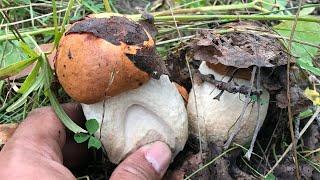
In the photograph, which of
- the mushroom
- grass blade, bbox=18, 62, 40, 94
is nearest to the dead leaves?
the mushroom

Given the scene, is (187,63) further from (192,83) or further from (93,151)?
(93,151)

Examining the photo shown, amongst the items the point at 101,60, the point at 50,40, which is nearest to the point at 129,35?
the point at 101,60

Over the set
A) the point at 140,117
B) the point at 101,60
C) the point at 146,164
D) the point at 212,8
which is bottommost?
the point at 146,164

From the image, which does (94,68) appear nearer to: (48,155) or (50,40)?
(48,155)

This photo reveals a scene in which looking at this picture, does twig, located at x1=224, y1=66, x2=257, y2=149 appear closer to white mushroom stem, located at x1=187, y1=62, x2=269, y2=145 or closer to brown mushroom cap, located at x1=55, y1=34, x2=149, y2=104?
white mushroom stem, located at x1=187, y1=62, x2=269, y2=145

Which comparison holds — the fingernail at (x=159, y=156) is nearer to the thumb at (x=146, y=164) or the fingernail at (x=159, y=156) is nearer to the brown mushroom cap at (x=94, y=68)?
the thumb at (x=146, y=164)

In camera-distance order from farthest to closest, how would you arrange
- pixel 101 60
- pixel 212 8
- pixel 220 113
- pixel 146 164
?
1. pixel 212 8
2. pixel 220 113
3. pixel 146 164
4. pixel 101 60
